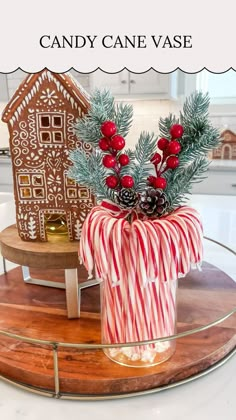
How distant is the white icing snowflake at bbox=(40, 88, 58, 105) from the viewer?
69 centimetres

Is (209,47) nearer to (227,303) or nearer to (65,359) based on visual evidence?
(227,303)

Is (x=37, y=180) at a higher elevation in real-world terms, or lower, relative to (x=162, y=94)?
lower

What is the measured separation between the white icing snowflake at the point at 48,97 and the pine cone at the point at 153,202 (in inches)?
10.9

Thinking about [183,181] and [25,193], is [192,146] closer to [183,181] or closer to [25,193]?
[183,181]

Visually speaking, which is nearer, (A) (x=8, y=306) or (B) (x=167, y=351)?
(B) (x=167, y=351)

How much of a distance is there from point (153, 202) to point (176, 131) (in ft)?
0.36

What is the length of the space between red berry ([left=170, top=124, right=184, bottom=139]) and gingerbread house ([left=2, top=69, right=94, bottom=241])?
0.20 metres

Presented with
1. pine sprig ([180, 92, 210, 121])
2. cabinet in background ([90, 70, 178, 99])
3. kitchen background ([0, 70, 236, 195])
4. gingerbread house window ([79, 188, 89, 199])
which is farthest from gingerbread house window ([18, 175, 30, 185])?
cabinet in background ([90, 70, 178, 99])

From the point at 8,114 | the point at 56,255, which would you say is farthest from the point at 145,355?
the point at 8,114

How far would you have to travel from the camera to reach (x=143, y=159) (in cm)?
58

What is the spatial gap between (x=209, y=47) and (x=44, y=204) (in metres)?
0.78

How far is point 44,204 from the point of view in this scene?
0.76 metres

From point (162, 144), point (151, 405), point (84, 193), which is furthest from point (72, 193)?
point (151, 405)

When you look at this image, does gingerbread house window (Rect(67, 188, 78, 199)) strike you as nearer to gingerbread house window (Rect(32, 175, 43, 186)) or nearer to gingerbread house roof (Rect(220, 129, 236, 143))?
gingerbread house window (Rect(32, 175, 43, 186))
